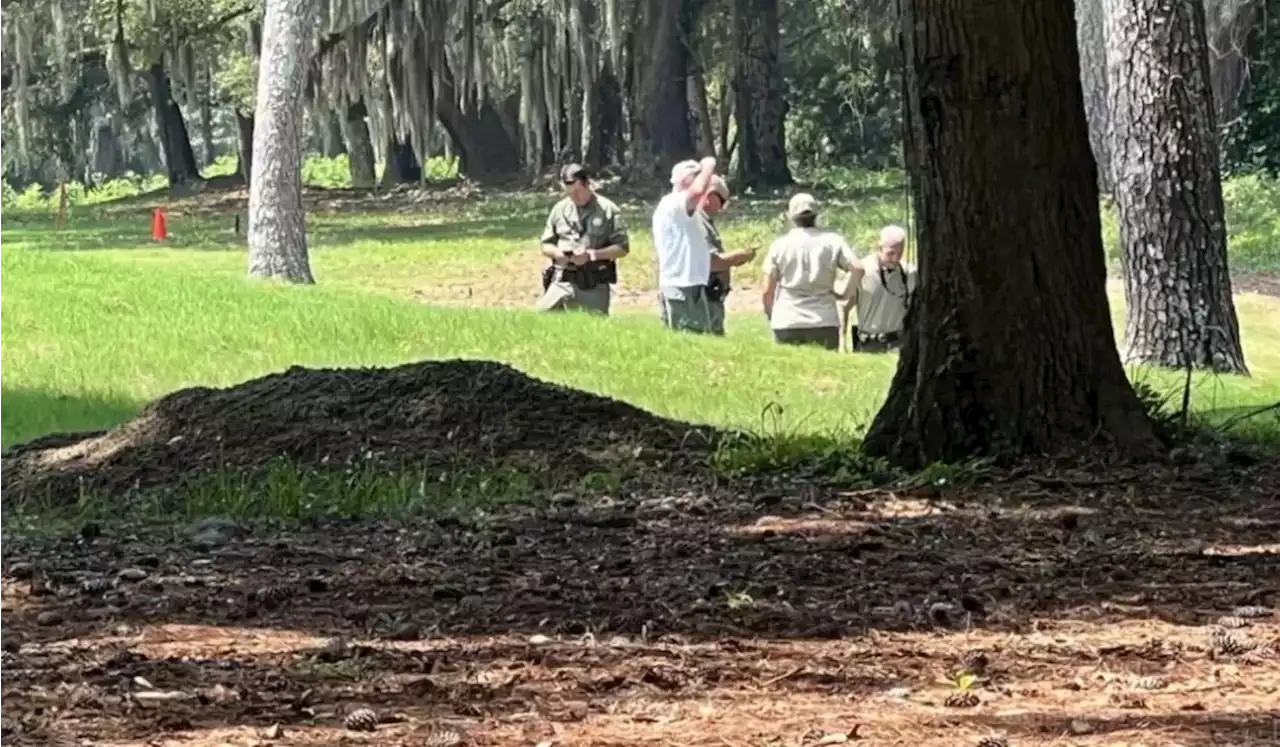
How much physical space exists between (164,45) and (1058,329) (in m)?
38.8

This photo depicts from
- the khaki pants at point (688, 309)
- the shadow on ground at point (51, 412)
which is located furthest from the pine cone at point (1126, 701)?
the khaki pants at point (688, 309)

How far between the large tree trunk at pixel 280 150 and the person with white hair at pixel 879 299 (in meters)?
8.84

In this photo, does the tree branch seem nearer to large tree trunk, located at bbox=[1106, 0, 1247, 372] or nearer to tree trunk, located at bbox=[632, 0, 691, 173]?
tree trunk, located at bbox=[632, 0, 691, 173]

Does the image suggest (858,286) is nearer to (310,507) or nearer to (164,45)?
(310,507)

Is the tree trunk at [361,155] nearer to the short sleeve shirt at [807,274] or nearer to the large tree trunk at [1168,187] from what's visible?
the short sleeve shirt at [807,274]

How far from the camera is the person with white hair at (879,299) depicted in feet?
50.3

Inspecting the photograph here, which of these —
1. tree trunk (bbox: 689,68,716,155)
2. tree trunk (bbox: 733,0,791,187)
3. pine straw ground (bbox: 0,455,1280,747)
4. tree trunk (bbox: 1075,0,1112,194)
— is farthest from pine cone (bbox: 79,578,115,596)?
tree trunk (bbox: 689,68,716,155)

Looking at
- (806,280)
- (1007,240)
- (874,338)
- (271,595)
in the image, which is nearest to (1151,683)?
(271,595)

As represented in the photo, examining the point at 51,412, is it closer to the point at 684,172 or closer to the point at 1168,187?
the point at 684,172

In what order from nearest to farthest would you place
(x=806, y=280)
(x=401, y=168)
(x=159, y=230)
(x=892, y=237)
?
(x=892, y=237) < (x=806, y=280) < (x=159, y=230) < (x=401, y=168)

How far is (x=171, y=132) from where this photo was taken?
5388 cm

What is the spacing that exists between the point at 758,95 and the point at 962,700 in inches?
1503

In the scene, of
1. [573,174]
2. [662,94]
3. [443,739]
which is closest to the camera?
[443,739]

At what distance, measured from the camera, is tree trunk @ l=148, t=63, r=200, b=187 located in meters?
52.7
